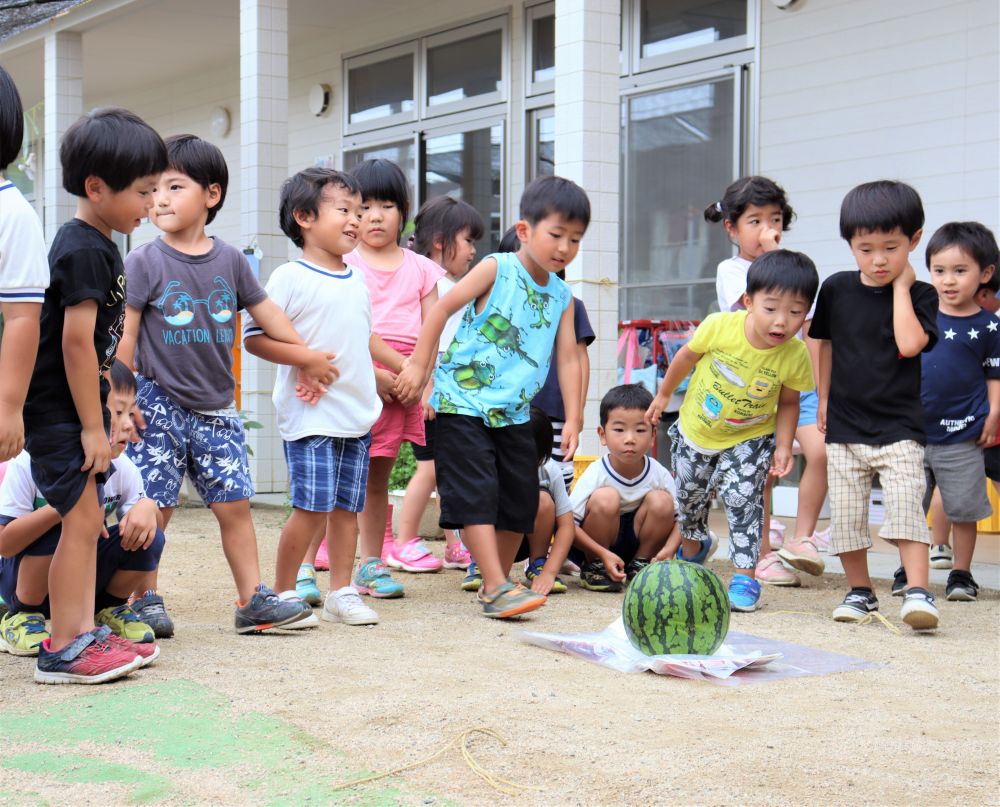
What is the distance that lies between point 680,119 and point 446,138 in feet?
9.87

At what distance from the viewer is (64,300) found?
3500 millimetres

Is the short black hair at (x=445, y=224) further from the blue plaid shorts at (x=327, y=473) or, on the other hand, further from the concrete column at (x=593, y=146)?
the blue plaid shorts at (x=327, y=473)

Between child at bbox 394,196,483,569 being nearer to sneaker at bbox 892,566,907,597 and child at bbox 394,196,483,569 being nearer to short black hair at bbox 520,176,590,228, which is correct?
short black hair at bbox 520,176,590,228

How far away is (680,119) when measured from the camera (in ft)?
31.2

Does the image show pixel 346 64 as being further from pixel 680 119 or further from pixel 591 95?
pixel 591 95

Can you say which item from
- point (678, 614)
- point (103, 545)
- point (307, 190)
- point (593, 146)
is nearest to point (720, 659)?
point (678, 614)

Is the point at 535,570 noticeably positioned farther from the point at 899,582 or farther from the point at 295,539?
the point at 899,582

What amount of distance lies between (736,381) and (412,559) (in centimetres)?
193

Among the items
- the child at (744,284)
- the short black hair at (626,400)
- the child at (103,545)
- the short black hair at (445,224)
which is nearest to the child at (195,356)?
the child at (103,545)

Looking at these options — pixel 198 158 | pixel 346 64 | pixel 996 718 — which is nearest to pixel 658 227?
pixel 346 64

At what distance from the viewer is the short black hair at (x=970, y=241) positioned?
5441 mm

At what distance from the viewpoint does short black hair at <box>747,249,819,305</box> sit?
192 inches

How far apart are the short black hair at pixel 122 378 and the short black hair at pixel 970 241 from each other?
3.43m

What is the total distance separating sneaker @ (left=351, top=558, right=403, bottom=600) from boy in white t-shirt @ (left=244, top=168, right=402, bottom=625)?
1.70 feet
